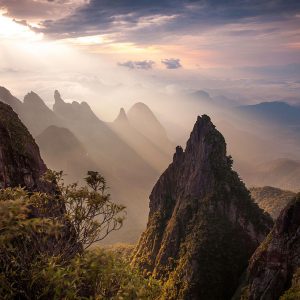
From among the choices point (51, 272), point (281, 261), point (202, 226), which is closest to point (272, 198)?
point (202, 226)

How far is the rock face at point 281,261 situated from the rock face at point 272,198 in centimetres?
9925

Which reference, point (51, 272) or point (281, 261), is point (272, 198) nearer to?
point (281, 261)

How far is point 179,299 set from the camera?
70625mm

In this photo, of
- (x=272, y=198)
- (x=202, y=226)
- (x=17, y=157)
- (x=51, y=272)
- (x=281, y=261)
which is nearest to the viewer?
(x=51, y=272)

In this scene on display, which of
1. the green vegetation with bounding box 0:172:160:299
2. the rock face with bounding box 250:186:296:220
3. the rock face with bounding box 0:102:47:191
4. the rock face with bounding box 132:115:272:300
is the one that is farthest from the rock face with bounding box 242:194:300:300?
the rock face with bounding box 250:186:296:220

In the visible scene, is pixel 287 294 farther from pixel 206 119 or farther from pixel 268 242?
pixel 206 119

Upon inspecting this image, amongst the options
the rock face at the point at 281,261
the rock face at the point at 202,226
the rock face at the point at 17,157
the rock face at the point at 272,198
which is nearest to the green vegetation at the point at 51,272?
the rock face at the point at 17,157

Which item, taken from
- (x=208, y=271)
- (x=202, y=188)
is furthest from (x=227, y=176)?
(x=208, y=271)

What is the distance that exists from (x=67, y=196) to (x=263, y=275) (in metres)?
43.4

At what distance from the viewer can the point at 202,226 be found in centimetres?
8200

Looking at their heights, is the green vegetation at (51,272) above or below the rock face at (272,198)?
above

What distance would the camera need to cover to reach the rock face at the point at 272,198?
509ft

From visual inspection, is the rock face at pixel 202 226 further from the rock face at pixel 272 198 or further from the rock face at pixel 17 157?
the rock face at pixel 272 198

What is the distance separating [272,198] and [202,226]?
10053 centimetres
